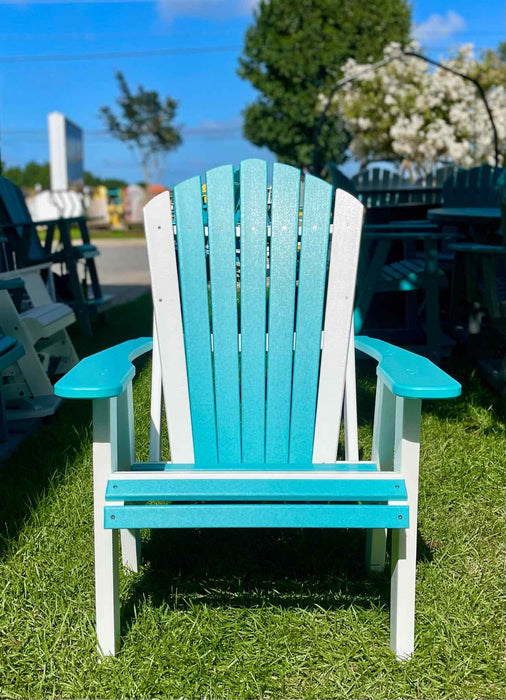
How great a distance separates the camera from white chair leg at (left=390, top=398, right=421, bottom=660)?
1.81 m

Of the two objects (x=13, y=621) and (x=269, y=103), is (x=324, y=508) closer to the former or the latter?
(x=13, y=621)

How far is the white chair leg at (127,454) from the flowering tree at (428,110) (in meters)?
14.5

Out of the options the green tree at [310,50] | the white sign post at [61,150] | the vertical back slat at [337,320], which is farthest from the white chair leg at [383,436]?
the green tree at [310,50]

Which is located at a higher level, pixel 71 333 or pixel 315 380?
pixel 315 380

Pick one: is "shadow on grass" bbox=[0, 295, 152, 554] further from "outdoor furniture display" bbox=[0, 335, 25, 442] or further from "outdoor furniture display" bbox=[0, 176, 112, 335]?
"outdoor furniture display" bbox=[0, 176, 112, 335]

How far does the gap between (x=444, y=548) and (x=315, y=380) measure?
69 cm

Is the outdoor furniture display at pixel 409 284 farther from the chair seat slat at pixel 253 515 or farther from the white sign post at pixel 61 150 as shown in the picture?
the white sign post at pixel 61 150

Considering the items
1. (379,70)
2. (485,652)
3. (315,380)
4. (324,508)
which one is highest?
(379,70)

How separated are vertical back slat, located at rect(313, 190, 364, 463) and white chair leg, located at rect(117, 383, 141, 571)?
53 centimetres

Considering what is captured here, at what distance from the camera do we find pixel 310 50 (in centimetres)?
2717

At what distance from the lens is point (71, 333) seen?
20.1 ft

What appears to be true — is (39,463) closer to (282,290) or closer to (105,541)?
(105,541)

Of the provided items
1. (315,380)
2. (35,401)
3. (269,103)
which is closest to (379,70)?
(269,103)

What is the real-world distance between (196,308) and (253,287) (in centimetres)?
17
